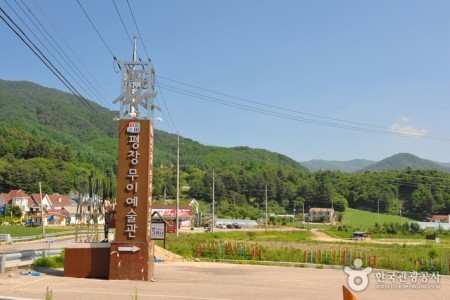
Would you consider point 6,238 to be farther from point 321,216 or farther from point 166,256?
point 321,216

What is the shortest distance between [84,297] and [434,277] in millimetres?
16090

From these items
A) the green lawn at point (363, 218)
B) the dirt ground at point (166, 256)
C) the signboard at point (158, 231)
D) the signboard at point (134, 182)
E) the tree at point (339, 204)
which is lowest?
the green lawn at point (363, 218)

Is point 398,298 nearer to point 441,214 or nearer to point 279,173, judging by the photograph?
point 441,214

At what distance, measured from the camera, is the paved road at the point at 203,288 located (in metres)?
13.1

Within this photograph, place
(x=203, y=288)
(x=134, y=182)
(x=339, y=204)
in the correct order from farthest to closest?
(x=339, y=204), (x=134, y=182), (x=203, y=288)

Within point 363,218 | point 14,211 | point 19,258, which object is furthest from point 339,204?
point 19,258

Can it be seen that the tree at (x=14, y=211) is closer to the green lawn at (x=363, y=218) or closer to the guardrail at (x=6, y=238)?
the guardrail at (x=6, y=238)

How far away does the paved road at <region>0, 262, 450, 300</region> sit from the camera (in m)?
13.1

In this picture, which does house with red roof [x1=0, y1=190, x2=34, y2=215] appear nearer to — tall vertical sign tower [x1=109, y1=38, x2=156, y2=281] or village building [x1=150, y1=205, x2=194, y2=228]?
village building [x1=150, y1=205, x2=194, y2=228]

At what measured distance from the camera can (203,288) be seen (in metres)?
15.0

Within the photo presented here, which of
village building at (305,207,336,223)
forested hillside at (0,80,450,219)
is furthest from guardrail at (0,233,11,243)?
village building at (305,207,336,223)

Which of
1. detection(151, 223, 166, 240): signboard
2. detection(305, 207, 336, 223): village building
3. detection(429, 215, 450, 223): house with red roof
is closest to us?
detection(151, 223, 166, 240): signboard

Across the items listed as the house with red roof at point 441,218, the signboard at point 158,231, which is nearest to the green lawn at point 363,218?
the house with red roof at point 441,218

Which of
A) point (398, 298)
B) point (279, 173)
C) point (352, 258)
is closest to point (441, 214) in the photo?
point (279, 173)
